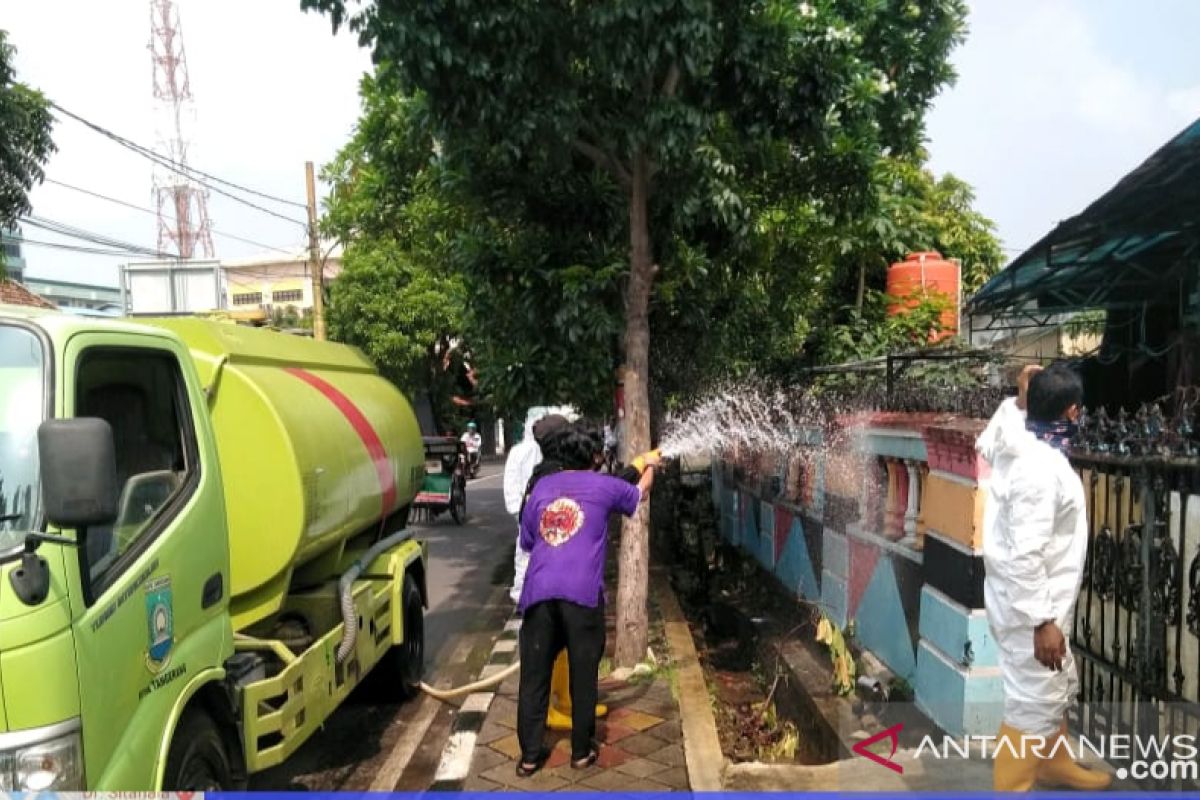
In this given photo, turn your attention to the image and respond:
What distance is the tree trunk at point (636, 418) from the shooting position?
538 centimetres

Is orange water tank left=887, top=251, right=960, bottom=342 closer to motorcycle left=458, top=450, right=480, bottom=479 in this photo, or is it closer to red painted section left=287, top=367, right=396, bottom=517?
red painted section left=287, top=367, right=396, bottom=517

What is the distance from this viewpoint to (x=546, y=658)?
393 centimetres

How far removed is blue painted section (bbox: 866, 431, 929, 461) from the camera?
14.9ft

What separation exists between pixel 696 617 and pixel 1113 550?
4955mm

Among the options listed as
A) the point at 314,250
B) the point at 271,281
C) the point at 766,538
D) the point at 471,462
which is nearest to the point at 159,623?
the point at 766,538

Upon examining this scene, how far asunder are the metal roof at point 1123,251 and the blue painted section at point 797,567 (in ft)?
9.25

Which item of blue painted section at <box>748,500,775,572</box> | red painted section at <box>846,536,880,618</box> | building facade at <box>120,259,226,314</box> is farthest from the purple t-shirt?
blue painted section at <box>748,500,775,572</box>

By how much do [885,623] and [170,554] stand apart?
3.77 metres

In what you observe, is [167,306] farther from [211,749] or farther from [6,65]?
[211,749]

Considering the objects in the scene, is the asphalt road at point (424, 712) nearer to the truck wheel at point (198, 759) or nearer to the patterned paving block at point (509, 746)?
the patterned paving block at point (509, 746)

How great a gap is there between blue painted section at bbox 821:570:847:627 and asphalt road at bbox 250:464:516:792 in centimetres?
260

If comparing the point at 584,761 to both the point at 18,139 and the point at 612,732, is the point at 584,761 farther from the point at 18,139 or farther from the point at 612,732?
the point at 18,139

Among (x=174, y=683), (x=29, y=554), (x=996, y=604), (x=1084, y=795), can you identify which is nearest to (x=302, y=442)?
(x=174, y=683)

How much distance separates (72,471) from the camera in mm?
2143
